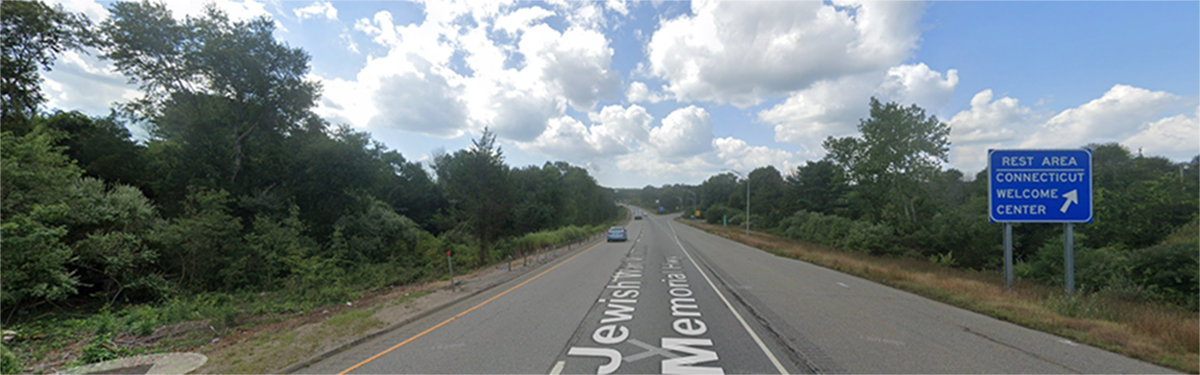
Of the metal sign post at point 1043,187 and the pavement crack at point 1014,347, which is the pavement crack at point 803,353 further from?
the metal sign post at point 1043,187

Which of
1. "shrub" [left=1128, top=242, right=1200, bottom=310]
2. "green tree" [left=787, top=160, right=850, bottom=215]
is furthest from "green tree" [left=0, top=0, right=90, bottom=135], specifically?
"green tree" [left=787, top=160, right=850, bottom=215]

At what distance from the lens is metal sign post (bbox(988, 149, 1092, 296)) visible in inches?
422

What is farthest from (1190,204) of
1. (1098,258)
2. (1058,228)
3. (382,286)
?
(382,286)

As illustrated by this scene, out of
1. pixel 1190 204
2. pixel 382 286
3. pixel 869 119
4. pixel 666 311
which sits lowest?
pixel 382 286

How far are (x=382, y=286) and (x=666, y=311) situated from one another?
11.5 meters

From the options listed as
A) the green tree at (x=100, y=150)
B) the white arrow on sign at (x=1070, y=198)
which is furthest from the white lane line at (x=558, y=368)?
the green tree at (x=100, y=150)

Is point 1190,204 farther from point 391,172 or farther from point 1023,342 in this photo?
point 391,172

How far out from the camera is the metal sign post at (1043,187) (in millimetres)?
10711

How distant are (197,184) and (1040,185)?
3151 cm

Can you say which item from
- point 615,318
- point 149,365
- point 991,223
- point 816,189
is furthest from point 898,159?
point 149,365

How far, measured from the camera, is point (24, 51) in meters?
15.1

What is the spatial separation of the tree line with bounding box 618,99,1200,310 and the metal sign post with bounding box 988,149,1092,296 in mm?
1798

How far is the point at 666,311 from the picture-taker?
29.9 feet

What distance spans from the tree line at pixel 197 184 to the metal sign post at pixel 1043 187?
1854 centimetres
